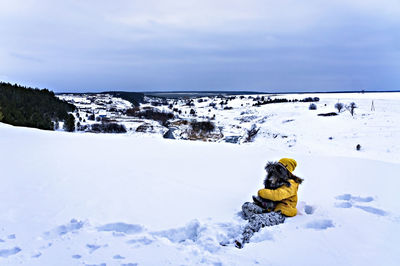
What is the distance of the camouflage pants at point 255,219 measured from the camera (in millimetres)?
3151

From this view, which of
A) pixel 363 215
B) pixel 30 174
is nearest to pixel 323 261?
pixel 363 215

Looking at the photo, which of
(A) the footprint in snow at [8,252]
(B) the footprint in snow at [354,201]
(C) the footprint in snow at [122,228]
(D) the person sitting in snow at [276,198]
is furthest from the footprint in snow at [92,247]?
(B) the footprint in snow at [354,201]

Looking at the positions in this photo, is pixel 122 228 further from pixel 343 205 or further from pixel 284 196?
pixel 343 205

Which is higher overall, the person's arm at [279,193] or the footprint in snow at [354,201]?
the person's arm at [279,193]

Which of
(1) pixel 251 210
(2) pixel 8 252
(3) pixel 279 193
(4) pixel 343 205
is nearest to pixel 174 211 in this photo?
(1) pixel 251 210

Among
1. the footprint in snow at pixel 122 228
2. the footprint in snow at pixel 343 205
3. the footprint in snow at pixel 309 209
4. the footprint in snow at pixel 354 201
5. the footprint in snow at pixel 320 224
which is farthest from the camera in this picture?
the footprint in snow at pixel 343 205

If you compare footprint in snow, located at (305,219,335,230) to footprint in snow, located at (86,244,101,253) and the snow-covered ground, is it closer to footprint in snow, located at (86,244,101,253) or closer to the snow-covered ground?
the snow-covered ground

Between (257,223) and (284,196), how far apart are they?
1.99ft

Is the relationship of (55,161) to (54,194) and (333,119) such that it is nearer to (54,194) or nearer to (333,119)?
(54,194)

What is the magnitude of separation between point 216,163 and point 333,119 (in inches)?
1235

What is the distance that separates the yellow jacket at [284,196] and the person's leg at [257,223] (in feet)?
0.38

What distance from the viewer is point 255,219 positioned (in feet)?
11.4

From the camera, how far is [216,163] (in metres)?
7.18

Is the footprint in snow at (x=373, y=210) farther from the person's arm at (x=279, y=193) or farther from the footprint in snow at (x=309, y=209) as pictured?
the person's arm at (x=279, y=193)
